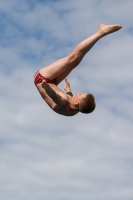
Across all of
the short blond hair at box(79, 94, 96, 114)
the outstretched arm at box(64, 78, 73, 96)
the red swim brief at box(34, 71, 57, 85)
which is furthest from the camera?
the outstretched arm at box(64, 78, 73, 96)

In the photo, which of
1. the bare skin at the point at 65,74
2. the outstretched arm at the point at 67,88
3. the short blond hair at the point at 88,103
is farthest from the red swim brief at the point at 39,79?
the short blond hair at the point at 88,103

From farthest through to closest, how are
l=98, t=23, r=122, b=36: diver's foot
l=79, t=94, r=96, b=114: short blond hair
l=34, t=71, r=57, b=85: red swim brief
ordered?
l=34, t=71, r=57, b=85: red swim brief → l=98, t=23, r=122, b=36: diver's foot → l=79, t=94, r=96, b=114: short blond hair

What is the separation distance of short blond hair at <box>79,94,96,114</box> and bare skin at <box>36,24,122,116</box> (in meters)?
0.18

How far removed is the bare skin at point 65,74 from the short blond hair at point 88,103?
0.58ft

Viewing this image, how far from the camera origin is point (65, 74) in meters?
16.8

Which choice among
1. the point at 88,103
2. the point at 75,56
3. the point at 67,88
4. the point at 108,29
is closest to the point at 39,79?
the point at 67,88

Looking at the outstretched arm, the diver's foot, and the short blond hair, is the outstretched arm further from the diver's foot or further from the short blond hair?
the diver's foot

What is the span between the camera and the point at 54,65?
16.3m

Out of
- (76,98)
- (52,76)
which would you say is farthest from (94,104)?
(52,76)

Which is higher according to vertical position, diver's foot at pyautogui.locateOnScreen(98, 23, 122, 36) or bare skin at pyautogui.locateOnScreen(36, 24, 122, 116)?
diver's foot at pyautogui.locateOnScreen(98, 23, 122, 36)

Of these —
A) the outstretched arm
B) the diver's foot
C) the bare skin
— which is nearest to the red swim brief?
the bare skin

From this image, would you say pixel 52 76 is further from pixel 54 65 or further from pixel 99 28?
pixel 99 28

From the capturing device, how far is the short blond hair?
15430mm

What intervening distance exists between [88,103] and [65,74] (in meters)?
1.72
